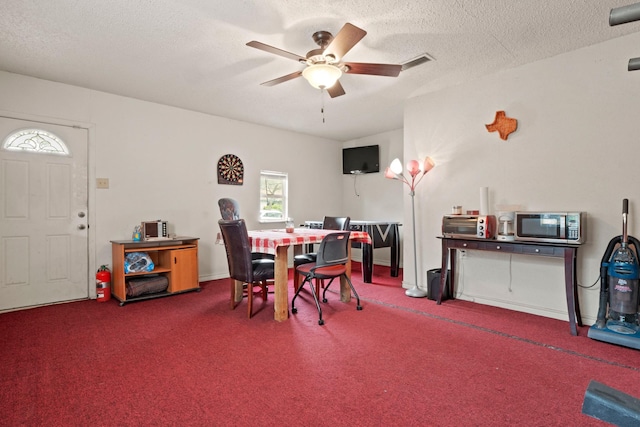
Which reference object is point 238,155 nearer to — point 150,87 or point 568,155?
point 150,87

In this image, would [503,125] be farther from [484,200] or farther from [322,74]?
[322,74]

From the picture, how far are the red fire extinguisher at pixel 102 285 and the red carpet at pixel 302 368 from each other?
460 millimetres

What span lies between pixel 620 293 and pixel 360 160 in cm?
455

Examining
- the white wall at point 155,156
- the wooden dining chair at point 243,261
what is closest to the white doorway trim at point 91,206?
the white wall at point 155,156

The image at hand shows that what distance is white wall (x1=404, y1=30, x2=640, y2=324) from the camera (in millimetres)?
2820

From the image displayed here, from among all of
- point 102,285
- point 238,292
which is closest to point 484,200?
point 238,292

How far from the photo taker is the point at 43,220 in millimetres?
3691

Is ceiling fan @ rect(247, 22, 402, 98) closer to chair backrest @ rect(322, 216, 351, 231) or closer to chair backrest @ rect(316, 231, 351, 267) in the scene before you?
chair backrest @ rect(316, 231, 351, 267)

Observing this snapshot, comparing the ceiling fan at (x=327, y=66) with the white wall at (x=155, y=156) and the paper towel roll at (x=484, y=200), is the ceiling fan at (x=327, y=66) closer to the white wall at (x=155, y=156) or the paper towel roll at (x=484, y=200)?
the paper towel roll at (x=484, y=200)

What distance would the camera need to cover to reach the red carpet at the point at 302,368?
1726 mm

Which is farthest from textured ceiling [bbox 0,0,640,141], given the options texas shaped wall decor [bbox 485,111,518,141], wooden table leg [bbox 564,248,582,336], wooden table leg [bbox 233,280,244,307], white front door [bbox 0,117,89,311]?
wooden table leg [bbox 233,280,244,307]

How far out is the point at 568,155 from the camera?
3076mm

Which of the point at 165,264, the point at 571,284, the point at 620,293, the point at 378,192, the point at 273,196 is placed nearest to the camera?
the point at 620,293

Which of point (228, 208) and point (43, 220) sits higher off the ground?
point (228, 208)
